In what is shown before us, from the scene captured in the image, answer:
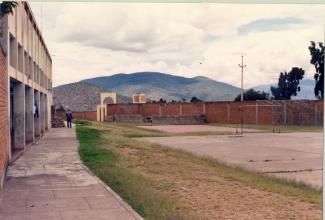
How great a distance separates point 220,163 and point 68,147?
23.3 feet

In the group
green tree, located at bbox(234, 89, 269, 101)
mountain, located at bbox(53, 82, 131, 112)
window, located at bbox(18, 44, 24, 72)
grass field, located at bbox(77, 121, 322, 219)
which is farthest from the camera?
mountain, located at bbox(53, 82, 131, 112)

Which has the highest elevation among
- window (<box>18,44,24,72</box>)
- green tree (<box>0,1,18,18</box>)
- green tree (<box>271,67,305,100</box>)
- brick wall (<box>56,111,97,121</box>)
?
green tree (<box>271,67,305,100</box>)

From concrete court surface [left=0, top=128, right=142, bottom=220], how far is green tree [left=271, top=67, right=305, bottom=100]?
199 feet

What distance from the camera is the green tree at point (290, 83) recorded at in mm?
69875

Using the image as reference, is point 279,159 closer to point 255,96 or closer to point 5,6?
point 5,6

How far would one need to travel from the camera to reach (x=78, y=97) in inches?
4313

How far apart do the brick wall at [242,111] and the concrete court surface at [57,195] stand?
30459 mm

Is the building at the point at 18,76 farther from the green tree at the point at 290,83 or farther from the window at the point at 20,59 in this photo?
the green tree at the point at 290,83

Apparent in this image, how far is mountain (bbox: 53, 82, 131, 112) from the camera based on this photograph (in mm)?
102625

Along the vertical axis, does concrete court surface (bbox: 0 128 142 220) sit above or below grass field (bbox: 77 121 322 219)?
above

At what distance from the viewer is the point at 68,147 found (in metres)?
19.2

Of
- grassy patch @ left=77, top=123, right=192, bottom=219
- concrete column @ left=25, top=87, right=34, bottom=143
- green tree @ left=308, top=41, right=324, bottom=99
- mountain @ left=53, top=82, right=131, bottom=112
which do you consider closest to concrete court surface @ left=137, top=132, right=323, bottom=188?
grassy patch @ left=77, top=123, right=192, bottom=219

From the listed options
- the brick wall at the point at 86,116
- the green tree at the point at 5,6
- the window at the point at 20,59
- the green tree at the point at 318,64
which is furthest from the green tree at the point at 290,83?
the green tree at the point at 5,6

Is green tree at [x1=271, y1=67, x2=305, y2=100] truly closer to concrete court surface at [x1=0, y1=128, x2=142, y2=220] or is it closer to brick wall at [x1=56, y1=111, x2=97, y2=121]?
brick wall at [x1=56, y1=111, x2=97, y2=121]
